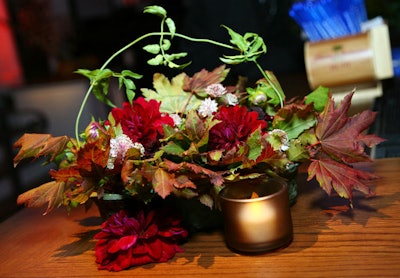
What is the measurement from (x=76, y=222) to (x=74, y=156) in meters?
0.13

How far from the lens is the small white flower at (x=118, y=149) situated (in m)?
0.72

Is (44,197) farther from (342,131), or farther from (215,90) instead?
(342,131)

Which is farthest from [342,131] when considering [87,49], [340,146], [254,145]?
[87,49]

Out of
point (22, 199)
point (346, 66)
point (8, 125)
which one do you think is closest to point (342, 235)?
point (22, 199)

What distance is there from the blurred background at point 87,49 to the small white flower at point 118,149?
93 cm

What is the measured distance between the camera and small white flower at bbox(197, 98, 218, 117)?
78 cm

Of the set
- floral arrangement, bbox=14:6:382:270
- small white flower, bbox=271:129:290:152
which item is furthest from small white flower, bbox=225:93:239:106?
small white flower, bbox=271:129:290:152

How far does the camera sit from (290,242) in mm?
718

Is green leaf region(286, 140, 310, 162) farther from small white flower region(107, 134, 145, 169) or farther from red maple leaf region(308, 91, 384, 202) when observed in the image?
small white flower region(107, 134, 145, 169)

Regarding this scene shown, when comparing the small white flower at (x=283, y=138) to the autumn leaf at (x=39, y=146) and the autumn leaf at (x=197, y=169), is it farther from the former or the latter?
the autumn leaf at (x=39, y=146)

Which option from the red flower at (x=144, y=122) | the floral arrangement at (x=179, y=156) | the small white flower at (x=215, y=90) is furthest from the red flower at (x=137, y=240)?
the small white flower at (x=215, y=90)

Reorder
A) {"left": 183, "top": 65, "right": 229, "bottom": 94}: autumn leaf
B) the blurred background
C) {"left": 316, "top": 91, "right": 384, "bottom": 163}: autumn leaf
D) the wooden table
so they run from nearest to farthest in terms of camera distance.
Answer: the wooden table
{"left": 316, "top": 91, "right": 384, "bottom": 163}: autumn leaf
{"left": 183, "top": 65, "right": 229, "bottom": 94}: autumn leaf
the blurred background

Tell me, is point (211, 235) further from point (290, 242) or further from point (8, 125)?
point (8, 125)

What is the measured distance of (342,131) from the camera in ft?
2.49
